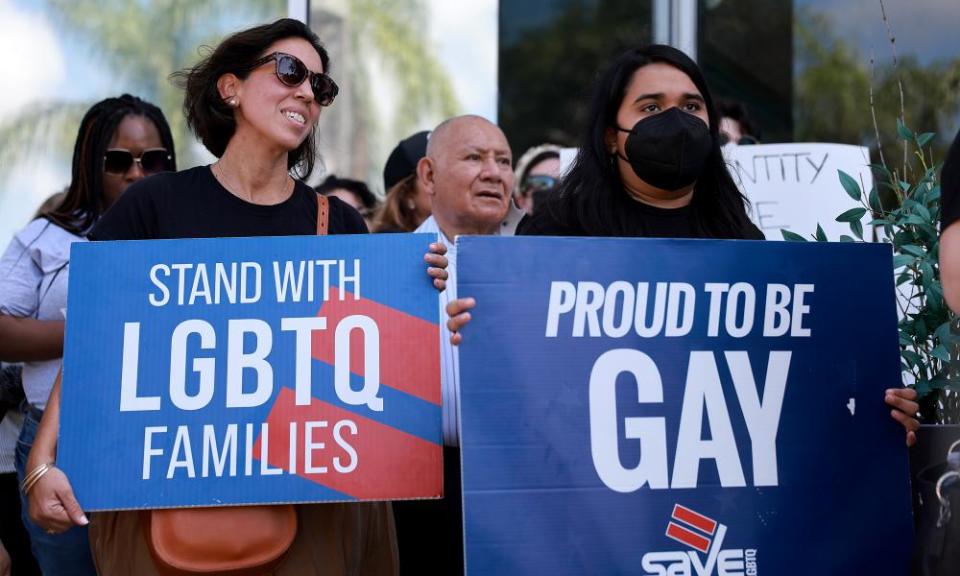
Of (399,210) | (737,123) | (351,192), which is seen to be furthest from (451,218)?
(351,192)

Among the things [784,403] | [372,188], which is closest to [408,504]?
[784,403]

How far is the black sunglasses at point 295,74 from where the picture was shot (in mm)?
3174

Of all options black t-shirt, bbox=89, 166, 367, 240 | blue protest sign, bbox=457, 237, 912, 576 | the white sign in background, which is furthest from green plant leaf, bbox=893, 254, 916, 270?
the white sign in background

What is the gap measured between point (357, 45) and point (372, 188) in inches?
31.4

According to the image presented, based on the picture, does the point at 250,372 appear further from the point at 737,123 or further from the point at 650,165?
the point at 737,123

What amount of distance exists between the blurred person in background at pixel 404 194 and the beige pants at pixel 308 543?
5.56 ft

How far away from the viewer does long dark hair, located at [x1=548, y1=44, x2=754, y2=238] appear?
10.4ft

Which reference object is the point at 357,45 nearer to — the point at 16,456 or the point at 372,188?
the point at 372,188

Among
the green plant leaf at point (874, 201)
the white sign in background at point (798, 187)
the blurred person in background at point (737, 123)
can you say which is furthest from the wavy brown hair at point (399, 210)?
the green plant leaf at point (874, 201)

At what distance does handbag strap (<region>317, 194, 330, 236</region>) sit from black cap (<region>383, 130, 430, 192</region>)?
165 centimetres

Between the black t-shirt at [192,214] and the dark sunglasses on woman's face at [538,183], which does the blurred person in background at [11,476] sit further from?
the dark sunglasses on woman's face at [538,183]

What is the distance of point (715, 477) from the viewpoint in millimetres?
2746

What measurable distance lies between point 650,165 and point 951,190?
951 mm

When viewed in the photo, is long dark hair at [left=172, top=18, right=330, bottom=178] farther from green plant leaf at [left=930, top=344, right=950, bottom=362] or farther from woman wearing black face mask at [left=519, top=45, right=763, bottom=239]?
green plant leaf at [left=930, top=344, right=950, bottom=362]
